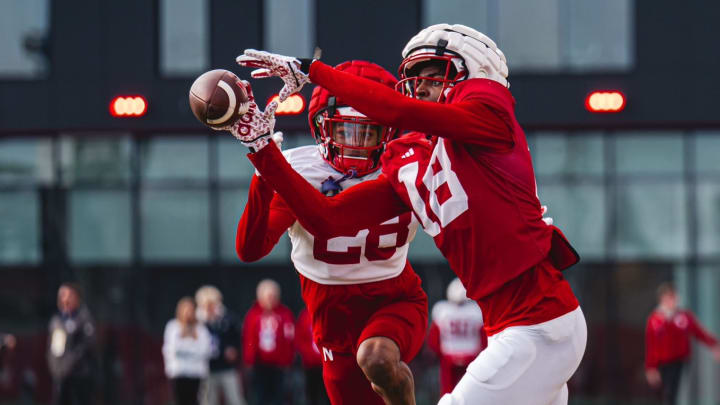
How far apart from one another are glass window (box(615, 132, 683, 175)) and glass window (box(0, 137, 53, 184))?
25.6 ft

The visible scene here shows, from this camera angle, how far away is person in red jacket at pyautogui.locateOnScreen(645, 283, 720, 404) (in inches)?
480

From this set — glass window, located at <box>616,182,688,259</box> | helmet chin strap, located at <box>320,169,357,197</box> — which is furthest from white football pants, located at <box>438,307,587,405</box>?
glass window, located at <box>616,182,688,259</box>

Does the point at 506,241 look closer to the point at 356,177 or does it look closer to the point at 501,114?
the point at 501,114

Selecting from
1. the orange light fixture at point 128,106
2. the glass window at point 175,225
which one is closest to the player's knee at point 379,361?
the orange light fixture at point 128,106

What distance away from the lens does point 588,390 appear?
48.0 ft

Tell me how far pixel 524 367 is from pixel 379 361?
113 centimetres

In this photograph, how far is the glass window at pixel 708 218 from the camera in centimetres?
1446

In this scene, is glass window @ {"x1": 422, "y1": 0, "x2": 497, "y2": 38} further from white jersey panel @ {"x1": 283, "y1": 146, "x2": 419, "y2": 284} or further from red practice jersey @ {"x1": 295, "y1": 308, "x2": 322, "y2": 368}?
white jersey panel @ {"x1": 283, "y1": 146, "x2": 419, "y2": 284}

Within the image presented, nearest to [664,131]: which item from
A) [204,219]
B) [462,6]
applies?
[462,6]

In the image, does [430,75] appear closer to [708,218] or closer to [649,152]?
[649,152]

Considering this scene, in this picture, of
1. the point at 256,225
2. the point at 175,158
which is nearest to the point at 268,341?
the point at 175,158

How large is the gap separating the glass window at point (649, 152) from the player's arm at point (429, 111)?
10929mm

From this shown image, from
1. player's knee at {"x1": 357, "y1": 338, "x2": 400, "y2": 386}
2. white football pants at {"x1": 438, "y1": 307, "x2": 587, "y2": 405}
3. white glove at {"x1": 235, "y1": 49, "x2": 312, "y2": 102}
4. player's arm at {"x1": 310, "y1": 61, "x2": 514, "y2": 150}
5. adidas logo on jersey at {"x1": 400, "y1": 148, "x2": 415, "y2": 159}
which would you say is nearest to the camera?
white football pants at {"x1": 438, "y1": 307, "x2": 587, "y2": 405}

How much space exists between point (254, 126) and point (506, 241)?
1.06 meters
